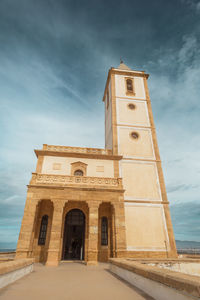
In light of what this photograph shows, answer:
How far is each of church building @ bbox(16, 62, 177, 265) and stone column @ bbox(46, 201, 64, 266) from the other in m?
0.06

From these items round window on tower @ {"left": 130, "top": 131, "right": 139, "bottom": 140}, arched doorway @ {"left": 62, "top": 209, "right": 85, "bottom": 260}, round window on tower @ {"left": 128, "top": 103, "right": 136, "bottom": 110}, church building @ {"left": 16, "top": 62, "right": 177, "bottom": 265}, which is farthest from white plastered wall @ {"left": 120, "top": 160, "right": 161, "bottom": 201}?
round window on tower @ {"left": 128, "top": 103, "right": 136, "bottom": 110}

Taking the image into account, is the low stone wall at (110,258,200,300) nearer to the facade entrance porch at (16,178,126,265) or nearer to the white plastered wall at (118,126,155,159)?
the facade entrance porch at (16,178,126,265)

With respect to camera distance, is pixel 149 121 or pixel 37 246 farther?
pixel 149 121

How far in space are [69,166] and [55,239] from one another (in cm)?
698

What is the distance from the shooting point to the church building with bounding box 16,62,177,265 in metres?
12.8

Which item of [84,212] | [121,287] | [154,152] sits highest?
[154,152]

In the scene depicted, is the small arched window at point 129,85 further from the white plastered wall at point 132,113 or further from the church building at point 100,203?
the church building at point 100,203

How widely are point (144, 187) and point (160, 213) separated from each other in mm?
2786

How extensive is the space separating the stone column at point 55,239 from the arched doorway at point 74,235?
111 inches

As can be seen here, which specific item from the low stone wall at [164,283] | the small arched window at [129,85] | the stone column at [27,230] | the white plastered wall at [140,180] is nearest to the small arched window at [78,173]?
the white plastered wall at [140,180]

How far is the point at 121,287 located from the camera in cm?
584

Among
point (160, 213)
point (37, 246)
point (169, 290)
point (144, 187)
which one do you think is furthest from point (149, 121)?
point (169, 290)

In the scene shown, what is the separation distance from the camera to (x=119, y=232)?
12.9 m

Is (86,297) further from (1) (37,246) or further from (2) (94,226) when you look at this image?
(1) (37,246)
